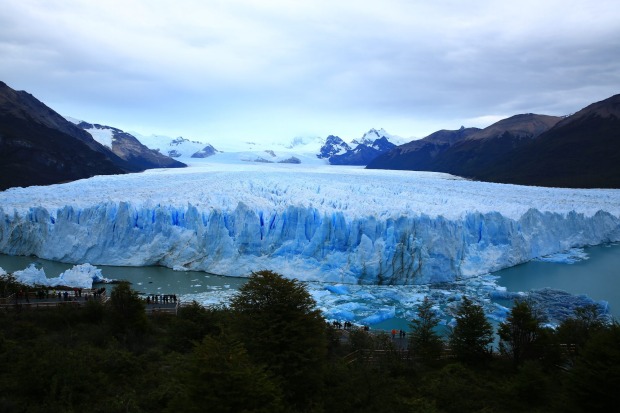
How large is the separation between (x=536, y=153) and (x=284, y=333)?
228 ft

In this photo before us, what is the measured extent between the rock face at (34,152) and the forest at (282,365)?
120 feet

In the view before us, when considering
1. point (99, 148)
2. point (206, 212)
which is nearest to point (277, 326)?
point (206, 212)

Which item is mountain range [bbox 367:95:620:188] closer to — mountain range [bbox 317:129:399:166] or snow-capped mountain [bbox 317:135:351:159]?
mountain range [bbox 317:129:399:166]

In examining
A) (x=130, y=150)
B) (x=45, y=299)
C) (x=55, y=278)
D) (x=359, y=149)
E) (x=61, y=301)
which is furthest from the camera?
(x=359, y=149)

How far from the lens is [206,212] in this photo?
74.9 feet

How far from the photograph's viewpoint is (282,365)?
6.75 m

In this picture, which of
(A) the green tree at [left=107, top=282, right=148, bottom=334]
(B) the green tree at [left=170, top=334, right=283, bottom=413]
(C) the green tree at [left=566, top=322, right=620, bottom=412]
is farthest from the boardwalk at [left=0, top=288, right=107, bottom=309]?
(C) the green tree at [left=566, top=322, right=620, bottom=412]

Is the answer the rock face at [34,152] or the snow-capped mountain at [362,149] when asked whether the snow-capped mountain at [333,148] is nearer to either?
the snow-capped mountain at [362,149]

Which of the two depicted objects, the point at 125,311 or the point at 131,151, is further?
the point at 131,151

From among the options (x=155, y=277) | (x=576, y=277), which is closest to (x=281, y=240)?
(x=155, y=277)

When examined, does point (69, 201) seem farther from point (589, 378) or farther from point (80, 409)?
point (589, 378)

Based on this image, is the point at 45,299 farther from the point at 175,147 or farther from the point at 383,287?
the point at 175,147

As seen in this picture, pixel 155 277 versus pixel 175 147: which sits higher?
pixel 175 147

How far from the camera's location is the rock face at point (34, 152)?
45.0m
